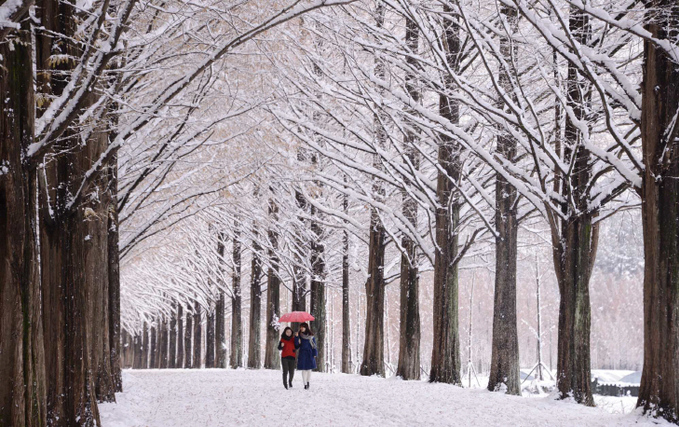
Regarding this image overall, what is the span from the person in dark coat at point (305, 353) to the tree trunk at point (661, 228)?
8232 millimetres

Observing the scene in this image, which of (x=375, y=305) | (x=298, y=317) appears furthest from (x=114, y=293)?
(x=375, y=305)

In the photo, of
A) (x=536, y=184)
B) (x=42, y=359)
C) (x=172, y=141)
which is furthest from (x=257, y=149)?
(x=42, y=359)

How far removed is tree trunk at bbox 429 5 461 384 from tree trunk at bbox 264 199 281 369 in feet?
30.2

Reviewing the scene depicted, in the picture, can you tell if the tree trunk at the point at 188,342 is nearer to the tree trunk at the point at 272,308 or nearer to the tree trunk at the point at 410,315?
the tree trunk at the point at 272,308

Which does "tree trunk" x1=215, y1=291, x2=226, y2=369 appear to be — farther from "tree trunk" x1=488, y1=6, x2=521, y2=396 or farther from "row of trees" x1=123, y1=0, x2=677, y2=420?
"tree trunk" x1=488, y1=6, x2=521, y2=396

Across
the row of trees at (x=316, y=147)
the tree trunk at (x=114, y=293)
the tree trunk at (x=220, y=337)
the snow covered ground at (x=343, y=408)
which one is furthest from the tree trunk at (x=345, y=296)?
the tree trunk at (x=114, y=293)

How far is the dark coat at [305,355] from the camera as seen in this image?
16.1 meters

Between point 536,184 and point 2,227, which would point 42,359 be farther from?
point 536,184

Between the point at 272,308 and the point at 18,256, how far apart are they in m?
20.1

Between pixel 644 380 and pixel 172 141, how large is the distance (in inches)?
387

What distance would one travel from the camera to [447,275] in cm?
1672

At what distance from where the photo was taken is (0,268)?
20.2 feet

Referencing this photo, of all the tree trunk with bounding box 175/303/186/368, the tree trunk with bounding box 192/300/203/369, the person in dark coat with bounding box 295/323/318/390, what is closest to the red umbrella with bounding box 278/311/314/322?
the person in dark coat with bounding box 295/323/318/390

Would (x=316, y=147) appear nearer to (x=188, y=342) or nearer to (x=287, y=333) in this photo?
(x=287, y=333)
